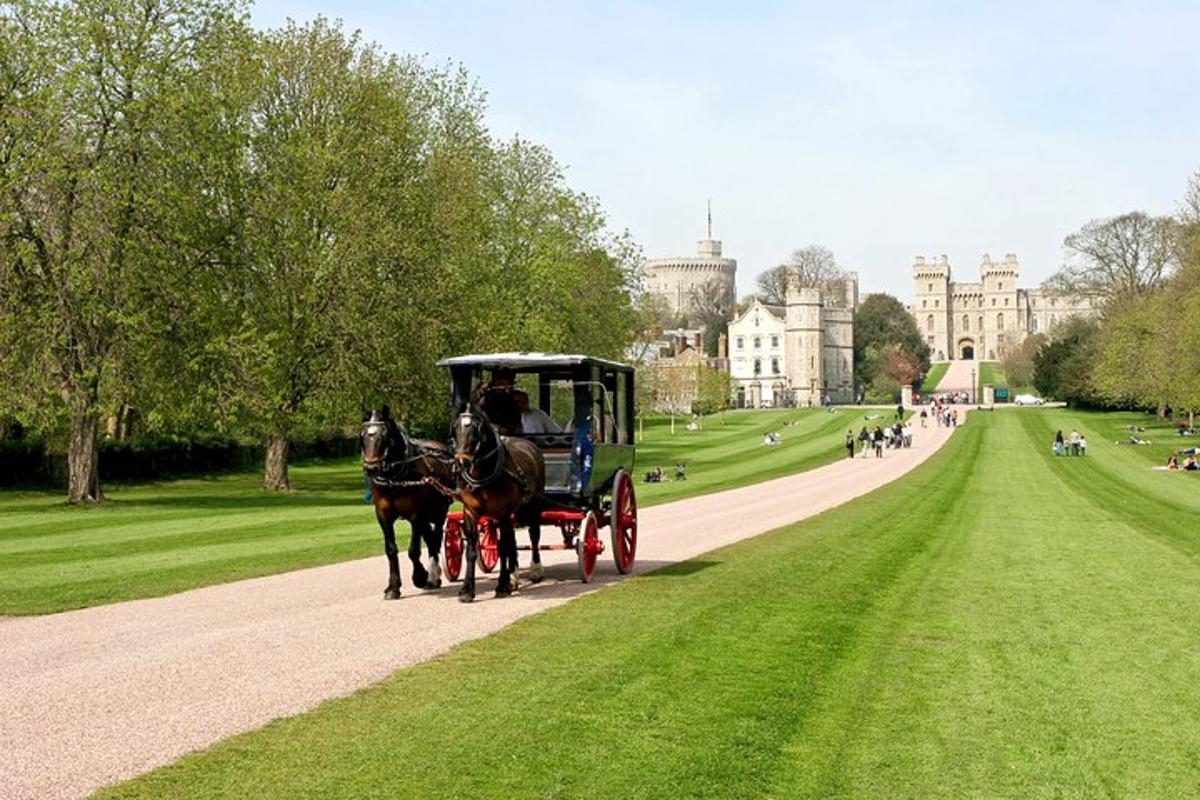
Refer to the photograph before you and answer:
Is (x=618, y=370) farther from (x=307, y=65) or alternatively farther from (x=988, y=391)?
(x=988, y=391)

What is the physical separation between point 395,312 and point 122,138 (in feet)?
37.5

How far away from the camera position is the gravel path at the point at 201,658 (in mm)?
9281

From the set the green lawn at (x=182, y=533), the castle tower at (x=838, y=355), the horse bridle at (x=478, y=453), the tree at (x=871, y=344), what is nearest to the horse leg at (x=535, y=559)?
the horse bridle at (x=478, y=453)

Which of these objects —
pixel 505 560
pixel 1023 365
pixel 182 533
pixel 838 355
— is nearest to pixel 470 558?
pixel 505 560

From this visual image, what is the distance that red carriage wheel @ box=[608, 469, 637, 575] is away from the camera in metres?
19.4

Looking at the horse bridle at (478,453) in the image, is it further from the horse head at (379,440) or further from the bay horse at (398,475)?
the horse head at (379,440)

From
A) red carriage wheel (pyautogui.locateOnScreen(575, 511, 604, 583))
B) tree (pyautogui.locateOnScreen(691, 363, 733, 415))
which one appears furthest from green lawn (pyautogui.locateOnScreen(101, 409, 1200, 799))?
tree (pyautogui.locateOnScreen(691, 363, 733, 415))

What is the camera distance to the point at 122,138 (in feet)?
134

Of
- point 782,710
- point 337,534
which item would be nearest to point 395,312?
point 337,534

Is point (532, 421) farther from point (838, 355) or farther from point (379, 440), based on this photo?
point (838, 355)

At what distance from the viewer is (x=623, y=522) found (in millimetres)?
19922

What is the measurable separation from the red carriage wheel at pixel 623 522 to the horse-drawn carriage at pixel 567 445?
14mm

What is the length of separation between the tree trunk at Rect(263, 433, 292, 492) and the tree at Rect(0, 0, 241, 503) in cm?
888

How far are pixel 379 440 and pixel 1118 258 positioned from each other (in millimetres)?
111001
